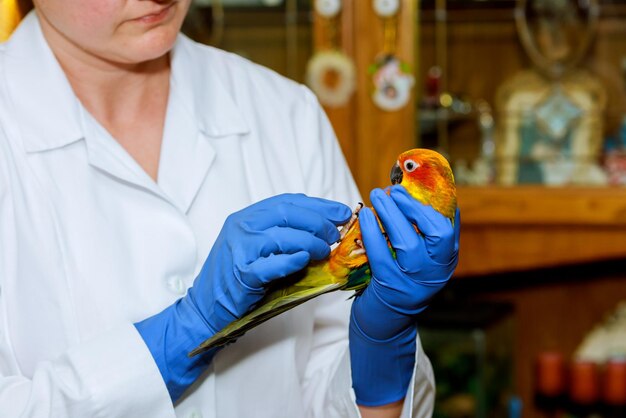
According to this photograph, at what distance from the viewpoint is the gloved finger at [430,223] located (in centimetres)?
82

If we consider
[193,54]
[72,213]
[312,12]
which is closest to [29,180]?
[72,213]

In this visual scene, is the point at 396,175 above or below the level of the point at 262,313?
above

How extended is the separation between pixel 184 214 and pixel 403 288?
27 cm

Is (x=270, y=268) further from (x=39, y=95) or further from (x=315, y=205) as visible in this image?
(x=39, y=95)

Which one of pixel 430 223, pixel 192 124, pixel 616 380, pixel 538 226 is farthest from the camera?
pixel 616 380

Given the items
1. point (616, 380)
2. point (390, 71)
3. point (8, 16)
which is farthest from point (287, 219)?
point (616, 380)

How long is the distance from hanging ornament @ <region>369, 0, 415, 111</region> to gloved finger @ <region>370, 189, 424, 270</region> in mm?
1047

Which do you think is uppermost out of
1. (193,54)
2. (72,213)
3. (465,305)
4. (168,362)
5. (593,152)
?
(193,54)

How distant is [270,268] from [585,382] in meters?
1.34

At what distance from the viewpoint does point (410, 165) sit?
829 mm

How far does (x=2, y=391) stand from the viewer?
840mm

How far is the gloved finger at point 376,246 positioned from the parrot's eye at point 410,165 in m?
0.05

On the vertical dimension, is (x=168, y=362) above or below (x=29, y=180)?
below

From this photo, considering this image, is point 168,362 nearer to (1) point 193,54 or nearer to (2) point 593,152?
(1) point 193,54
